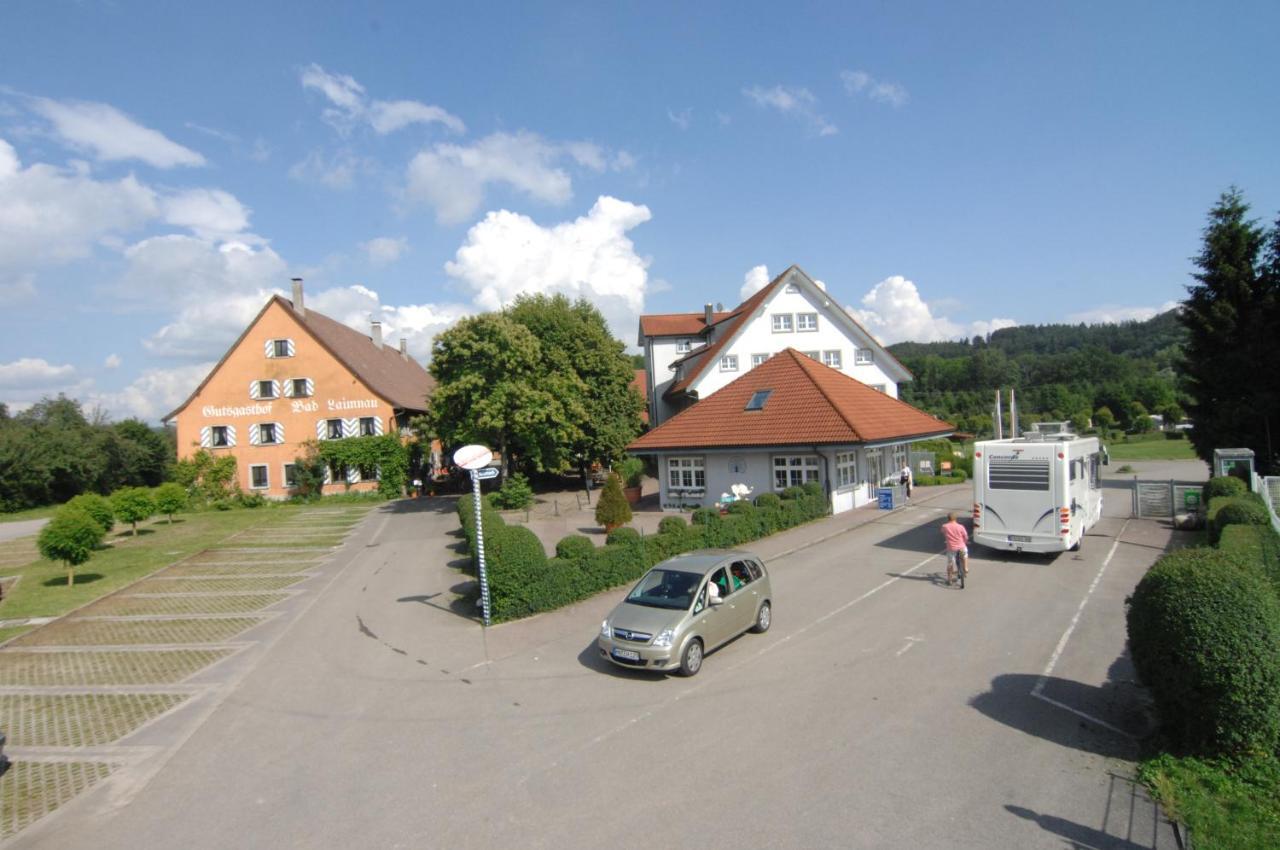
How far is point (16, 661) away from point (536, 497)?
89.6 ft

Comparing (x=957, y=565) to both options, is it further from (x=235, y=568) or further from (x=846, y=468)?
(x=235, y=568)

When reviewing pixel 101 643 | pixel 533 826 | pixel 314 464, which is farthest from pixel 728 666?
pixel 314 464

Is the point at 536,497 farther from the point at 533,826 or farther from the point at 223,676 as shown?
the point at 533,826

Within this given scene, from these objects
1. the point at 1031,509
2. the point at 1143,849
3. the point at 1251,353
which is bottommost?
the point at 1143,849

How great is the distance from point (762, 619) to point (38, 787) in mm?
10169

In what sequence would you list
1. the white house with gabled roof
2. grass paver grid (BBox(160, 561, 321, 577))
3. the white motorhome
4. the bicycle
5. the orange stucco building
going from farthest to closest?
the orange stucco building
the white house with gabled roof
grass paver grid (BBox(160, 561, 321, 577))
the white motorhome
the bicycle

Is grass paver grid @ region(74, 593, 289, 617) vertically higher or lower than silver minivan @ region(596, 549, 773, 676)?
lower

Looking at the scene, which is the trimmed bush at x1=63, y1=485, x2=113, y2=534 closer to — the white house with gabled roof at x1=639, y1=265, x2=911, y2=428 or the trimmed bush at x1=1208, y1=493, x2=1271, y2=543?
the white house with gabled roof at x1=639, y1=265, x2=911, y2=428

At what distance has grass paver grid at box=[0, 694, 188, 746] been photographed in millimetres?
9180

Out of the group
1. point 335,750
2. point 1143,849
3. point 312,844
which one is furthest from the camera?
point 335,750

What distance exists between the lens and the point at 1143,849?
574cm

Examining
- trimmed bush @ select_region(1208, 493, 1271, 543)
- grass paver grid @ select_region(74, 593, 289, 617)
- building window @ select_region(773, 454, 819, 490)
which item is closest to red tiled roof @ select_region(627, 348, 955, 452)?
building window @ select_region(773, 454, 819, 490)

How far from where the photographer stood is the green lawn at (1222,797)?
5.61 m

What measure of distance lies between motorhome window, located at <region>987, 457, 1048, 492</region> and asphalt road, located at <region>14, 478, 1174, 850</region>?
10.5 ft
